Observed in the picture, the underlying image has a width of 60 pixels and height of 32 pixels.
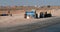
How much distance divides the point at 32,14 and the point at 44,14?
6.35 m

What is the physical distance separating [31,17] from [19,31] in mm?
15886

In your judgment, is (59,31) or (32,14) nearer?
(59,31)

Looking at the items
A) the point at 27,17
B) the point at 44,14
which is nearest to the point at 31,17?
the point at 27,17

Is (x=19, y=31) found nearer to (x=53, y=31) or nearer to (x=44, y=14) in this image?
(x=53, y=31)

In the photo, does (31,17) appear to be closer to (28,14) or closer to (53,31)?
(28,14)

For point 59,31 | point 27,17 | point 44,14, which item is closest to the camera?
point 59,31

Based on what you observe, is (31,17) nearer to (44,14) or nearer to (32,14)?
(32,14)

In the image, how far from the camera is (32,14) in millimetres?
35562

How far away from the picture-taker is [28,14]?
35.4 metres

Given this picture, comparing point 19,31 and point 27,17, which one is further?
point 27,17

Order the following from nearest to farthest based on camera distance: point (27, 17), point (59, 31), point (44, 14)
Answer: point (59, 31) → point (27, 17) → point (44, 14)

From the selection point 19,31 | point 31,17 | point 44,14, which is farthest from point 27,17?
point 19,31

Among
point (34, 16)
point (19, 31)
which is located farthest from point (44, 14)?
point (19, 31)

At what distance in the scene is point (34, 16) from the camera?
3569cm
